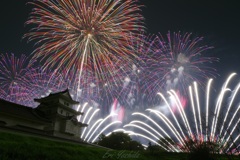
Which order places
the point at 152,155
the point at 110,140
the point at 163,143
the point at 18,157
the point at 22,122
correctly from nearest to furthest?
the point at 18,157
the point at 152,155
the point at 22,122
the point at 163,143
the point at 110,140

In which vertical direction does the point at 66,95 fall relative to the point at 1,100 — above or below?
above

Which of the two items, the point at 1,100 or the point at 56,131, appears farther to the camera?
the point at 56,131

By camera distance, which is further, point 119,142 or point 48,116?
point 119,142

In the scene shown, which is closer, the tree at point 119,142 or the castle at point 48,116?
the castle at point 48,116

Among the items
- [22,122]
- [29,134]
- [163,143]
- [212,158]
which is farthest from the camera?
[163,143]

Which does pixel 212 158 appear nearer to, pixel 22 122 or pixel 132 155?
pixel 132 155

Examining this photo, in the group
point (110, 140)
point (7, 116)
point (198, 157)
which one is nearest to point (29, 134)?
point (7, 116)

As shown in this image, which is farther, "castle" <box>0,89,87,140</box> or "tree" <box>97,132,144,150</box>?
"tree" <box>97,132,144,150</box>

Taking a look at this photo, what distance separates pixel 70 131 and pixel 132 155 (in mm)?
16940

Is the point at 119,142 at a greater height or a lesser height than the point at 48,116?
lesser

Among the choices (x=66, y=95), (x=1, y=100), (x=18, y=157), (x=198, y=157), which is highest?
(x=66, y=95)

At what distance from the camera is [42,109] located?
37.1 m

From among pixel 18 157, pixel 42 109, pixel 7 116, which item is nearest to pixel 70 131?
pixel 42 109

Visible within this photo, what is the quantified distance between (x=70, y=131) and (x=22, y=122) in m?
9.76
